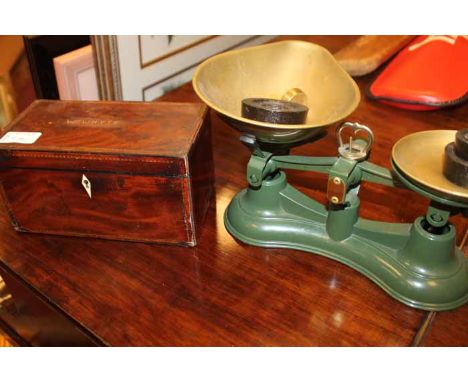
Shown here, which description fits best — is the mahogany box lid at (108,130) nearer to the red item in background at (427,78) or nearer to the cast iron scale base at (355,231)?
the cast iron scale base at (355,231)

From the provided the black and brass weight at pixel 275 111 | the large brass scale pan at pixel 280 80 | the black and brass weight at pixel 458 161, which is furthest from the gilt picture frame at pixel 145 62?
the black and brass weight at pixel 458 161

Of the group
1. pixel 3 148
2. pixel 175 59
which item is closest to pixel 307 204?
pixel 3 148

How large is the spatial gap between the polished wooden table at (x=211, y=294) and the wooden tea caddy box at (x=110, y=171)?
0.04 meters

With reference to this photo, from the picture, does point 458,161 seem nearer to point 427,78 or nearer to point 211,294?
point 211,294

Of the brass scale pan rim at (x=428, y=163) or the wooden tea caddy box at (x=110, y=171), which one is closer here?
the brass scale pan rim at (x=428, y=163)

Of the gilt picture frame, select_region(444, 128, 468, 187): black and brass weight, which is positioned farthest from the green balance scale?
the gilt picture frame

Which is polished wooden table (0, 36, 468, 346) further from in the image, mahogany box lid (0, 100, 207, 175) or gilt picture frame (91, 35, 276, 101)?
gilt picture frame (91, 35, 276, 101)

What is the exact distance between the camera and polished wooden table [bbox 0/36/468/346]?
0.69m

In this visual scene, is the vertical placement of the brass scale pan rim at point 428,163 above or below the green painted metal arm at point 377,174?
above

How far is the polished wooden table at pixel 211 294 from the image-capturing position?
692 mm

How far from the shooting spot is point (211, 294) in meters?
0.75

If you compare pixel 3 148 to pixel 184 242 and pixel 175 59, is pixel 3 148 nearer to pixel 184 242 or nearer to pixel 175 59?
pixel 184 242

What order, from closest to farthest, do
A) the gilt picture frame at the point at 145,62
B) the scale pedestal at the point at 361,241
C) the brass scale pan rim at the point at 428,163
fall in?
the brass scale pan rim at the point at 428,163 → the scale pedestal at the point at 361,241 → the gilt picture frame at the point at 145,62

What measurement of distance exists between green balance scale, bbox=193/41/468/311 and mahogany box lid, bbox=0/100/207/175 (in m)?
0.08
